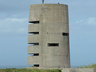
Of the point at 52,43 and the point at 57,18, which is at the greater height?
the point at 57,18

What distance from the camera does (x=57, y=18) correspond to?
31.8 meters

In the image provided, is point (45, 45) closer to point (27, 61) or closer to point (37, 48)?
point (37, 48)

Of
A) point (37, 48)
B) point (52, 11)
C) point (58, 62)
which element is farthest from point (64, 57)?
point (52, 11)

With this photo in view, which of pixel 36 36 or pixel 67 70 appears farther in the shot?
pixel 36 36

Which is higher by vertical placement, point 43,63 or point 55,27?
point 55,27

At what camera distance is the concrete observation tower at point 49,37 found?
31.4 meters

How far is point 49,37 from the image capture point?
31516 mm

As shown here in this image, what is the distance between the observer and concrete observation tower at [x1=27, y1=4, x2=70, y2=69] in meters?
31.4

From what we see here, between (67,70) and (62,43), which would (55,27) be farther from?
(67,70)

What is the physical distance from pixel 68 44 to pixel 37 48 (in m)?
3.79

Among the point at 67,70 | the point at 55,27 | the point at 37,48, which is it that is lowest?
the point at 67,70

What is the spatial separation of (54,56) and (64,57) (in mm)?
1281

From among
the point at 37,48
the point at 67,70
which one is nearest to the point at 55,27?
the point at 37,48

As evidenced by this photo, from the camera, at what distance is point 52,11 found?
31.8 metres
